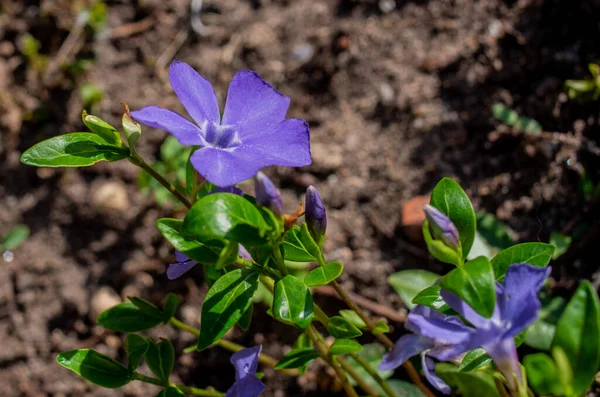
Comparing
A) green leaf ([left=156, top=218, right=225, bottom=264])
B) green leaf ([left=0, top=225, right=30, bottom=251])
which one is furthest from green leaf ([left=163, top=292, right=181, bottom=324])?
green leaf ([left=0, top=225, right=30, bottom=251])

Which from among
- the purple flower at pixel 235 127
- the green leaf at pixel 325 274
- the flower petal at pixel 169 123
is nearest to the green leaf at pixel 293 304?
the green leaf at pixel 325 274

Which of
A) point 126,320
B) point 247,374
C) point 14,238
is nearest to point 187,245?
point 247,374

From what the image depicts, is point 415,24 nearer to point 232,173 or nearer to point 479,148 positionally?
point 479,148

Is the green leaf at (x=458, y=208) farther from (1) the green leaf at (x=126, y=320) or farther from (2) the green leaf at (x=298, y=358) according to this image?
(1) the green leaf at (x=126, y=320)

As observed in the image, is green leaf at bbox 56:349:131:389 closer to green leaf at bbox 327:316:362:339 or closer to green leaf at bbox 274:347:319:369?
green leaf at bbox 274:347:319:369

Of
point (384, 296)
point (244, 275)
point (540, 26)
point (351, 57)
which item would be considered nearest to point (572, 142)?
point (540, 26)
